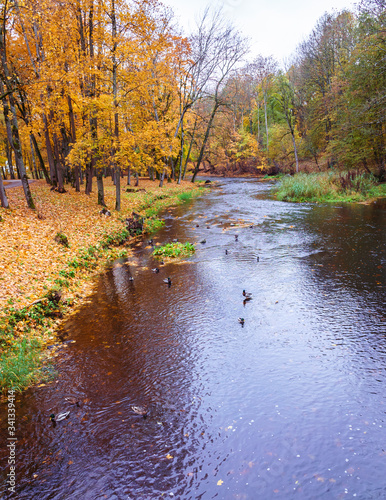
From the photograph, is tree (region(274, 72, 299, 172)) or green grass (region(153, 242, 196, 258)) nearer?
green grass (region(153, 242, 196, 258))

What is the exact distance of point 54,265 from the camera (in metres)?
9.88

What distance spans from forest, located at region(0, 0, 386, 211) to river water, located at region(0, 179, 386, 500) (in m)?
10.3

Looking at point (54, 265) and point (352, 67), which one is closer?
point (54, 265)

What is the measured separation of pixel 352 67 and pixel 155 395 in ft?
87.1

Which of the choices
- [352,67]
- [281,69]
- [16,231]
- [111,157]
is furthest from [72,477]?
[281,69]

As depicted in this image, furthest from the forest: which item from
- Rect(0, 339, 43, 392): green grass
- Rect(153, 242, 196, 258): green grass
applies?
Rect(0, 339, 43, 392): green grass

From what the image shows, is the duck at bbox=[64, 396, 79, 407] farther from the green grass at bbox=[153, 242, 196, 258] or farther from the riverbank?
the green grass at bbox=[153, 242, 196, 258]

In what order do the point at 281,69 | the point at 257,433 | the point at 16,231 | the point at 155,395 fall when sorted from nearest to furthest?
the point at 257,433 < the point at 155,395 < the point at 16,231 < the point at 281,69

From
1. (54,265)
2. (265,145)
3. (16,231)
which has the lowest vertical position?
(54,265)

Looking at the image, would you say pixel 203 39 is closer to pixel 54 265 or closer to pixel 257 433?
pixel 54 265

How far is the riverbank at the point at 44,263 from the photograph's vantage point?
618cm

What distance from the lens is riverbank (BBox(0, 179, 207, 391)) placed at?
618cm

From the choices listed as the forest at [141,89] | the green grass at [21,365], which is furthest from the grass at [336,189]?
→ the green grass at [21,365]

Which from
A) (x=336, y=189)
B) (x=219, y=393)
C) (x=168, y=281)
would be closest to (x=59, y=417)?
(x=219, y=393)
